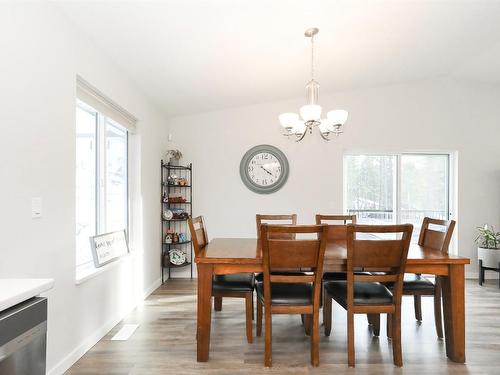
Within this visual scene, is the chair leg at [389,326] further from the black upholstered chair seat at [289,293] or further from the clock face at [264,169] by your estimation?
the clock face at [264,169]

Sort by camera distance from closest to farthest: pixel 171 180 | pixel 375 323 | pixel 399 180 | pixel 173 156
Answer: pixel 375 323 < pixel 171 180 < pixel 173 156 < pixel 399 180

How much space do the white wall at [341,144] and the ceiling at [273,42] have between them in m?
0.37

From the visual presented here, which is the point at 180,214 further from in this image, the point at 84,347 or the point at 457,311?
the point at 457,311

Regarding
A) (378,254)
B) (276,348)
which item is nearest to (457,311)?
(378,254)

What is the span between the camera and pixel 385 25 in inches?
113

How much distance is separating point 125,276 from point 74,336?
0.98 m

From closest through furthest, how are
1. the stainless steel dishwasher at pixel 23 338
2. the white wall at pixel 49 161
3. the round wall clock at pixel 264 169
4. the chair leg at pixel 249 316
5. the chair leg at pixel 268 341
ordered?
the stainless steel dishwasher at pixel 23 338, the white wall at pixel 49 161, the chair leg at pixel 268 341, the chair leg at pixel 249 316, the round wall clock at pixel 264 169

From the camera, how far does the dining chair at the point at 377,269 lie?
2.18 meters

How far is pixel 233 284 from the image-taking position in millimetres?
2664

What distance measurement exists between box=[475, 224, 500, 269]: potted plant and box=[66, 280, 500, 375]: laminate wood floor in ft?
3.76

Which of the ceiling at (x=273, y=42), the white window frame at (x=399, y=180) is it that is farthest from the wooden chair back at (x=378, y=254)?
the white window frame at (x=399, y=180)

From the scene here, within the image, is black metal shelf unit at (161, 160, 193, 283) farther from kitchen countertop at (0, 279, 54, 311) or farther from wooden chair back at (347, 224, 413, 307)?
kitchen countertop at (0, 279, 54, 311)

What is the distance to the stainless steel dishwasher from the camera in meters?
0.98

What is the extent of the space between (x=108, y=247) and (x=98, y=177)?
2.12 feet
